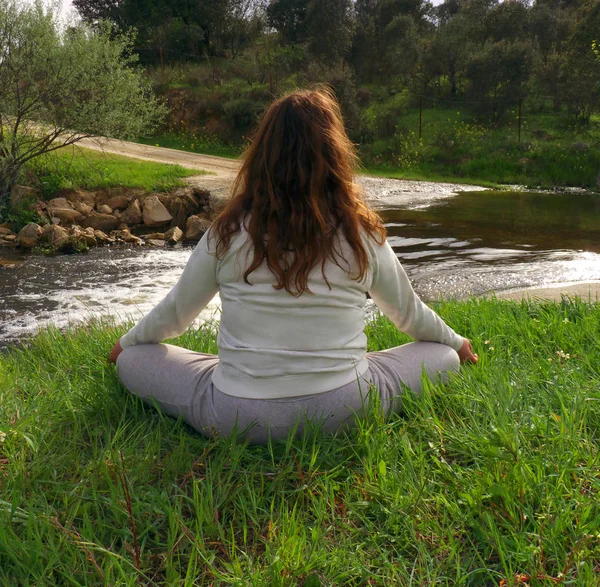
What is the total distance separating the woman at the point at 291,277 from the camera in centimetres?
217

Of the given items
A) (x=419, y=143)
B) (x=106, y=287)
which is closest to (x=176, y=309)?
(x=106, y=287)

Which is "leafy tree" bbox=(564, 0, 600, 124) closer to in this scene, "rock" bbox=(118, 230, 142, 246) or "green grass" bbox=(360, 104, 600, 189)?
"green grass" bbox=(360, 104, 600, 189)

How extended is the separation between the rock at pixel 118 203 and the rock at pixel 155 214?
509 mm

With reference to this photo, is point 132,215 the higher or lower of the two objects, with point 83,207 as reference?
lower


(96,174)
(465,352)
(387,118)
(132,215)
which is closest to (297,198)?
(465,352)

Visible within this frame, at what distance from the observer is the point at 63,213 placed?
11828mm

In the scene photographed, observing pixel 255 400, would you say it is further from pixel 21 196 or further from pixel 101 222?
pixel 21 196

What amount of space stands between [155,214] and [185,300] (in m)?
10.1

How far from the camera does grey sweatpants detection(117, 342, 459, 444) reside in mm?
2256

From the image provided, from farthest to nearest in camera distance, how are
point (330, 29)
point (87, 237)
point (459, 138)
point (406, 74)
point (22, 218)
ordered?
point (330, 29)
point (406, 74)
point (459, 138)
point (22, 218)
point (87, 237)

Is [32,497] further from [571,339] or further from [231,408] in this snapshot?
[571,339]

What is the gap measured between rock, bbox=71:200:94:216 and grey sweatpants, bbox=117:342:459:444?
401 inches

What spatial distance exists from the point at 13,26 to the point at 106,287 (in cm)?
690

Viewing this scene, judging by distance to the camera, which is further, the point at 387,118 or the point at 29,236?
the point at 387,118
